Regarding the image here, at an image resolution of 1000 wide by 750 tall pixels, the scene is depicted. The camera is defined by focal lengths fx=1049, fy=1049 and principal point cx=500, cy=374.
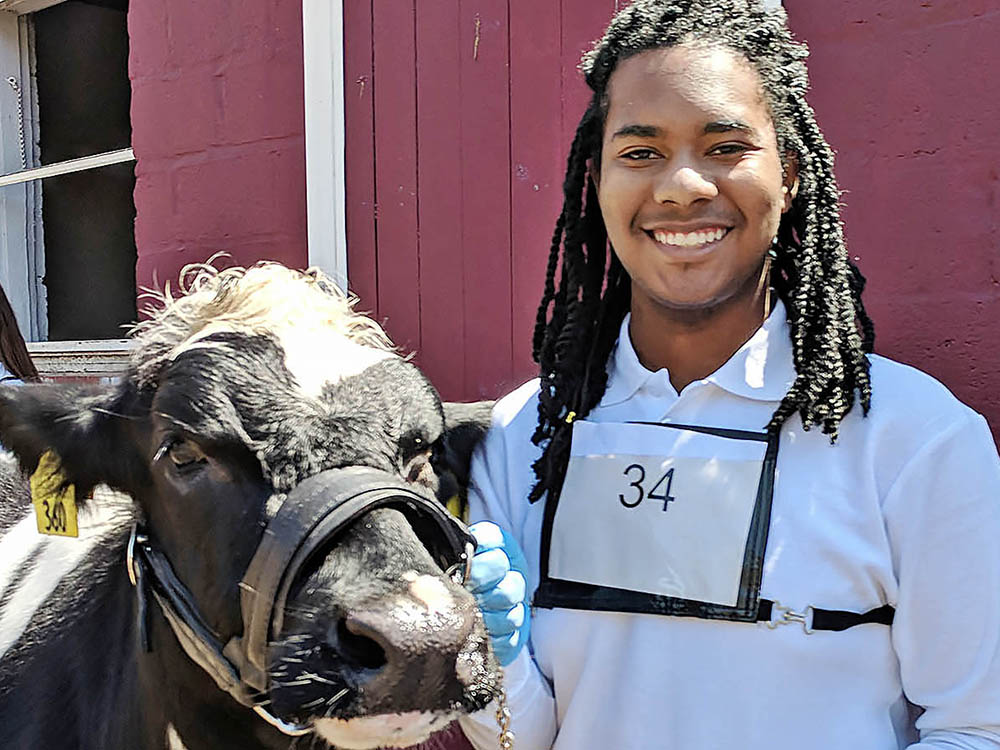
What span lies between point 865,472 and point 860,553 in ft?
0.42

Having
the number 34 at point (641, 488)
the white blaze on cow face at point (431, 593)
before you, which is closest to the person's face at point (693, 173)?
Result: the number 34 at point (641, 488)

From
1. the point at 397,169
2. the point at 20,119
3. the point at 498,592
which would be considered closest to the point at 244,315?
the point at 498,592

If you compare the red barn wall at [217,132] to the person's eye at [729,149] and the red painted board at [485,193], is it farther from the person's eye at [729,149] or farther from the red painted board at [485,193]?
the person's eye at [729,149]

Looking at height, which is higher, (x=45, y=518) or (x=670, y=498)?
(x=670, y=498)

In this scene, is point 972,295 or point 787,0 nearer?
point 972,295

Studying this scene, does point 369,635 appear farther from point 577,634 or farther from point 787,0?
point 787,0

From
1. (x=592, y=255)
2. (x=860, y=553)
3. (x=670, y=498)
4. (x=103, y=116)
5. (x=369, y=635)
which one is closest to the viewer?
(x=369, y=635)

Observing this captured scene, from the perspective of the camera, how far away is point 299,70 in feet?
13.3

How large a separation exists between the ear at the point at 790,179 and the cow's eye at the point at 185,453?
111 cm

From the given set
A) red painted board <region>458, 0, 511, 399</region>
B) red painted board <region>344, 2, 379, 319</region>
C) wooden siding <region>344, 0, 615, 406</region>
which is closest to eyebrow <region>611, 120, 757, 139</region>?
wooden siding <region>344, 0, 615, 406</region>

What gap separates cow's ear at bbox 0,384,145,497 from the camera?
2070mm

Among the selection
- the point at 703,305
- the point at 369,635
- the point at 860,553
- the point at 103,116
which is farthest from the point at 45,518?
the point at 103,116

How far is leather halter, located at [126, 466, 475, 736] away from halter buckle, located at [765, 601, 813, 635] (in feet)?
1.61

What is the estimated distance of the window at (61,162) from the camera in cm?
563
